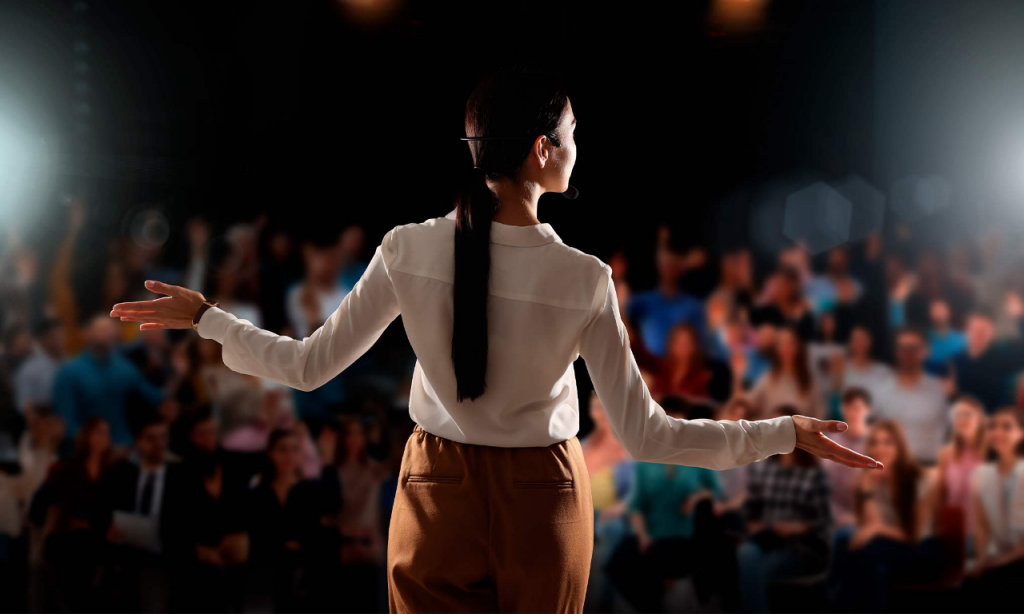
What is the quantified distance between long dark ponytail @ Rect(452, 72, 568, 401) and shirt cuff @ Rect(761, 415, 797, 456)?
44cm

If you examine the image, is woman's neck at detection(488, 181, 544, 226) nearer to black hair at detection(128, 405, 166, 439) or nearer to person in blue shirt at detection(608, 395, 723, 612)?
person in blue shirt at detection(608, 395, 723, 612)

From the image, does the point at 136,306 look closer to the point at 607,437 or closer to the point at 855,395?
the point at 607,437

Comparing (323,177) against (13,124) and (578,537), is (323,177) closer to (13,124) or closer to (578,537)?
(13,124)

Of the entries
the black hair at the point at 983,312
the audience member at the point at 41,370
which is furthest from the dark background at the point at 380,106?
the black hair at the point at 983,312

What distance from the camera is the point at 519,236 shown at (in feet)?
3.72

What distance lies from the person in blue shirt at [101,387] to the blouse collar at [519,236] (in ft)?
9.46

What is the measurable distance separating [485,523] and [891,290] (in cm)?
302

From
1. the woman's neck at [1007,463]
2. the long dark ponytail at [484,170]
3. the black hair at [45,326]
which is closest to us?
the long dark ponytail at [484,170]

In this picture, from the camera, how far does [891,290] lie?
11.7 feet

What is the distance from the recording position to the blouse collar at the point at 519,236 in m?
1.13

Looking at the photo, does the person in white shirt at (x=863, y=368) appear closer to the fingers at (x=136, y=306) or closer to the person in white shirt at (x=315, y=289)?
the person in white shirt at (x=315, y=289)

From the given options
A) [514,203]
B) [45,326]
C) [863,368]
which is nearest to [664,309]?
[863,368]

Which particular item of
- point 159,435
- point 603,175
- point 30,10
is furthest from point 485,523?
point 30,10

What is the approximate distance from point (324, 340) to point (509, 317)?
289 mm
